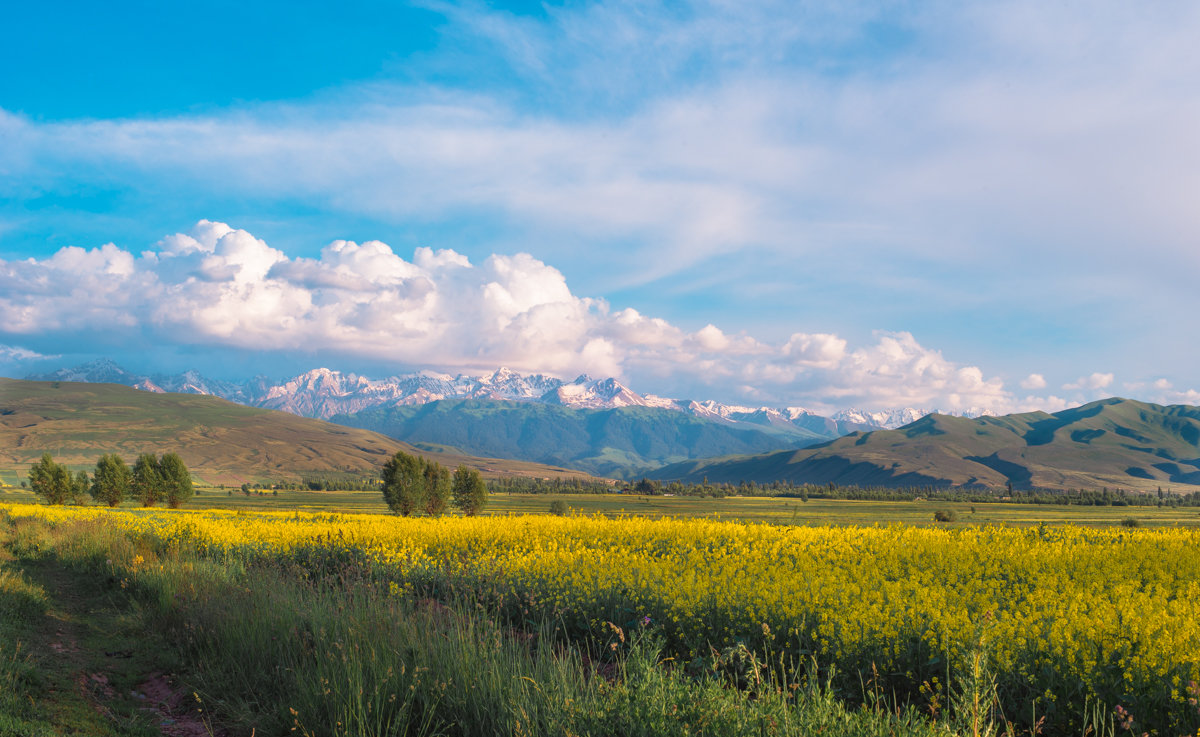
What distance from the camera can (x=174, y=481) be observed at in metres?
87.2

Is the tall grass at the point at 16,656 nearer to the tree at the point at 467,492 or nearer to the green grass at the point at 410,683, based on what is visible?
the green grass at the point at 410,683

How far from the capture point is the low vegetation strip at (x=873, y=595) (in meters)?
6.40

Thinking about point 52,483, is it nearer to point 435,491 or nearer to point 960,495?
point 435,491

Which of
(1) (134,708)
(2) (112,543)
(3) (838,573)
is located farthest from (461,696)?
(2) (112,543)

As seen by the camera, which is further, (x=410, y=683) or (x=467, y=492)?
(x=467, y=492)

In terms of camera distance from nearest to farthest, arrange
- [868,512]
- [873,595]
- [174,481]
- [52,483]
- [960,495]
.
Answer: [873,595], [868,512], [174,481], [52,483], [960,495]

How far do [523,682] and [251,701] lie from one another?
4225 mm

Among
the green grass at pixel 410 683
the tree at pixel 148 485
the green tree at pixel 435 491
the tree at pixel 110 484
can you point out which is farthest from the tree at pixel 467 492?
the green grass at pixel 410 683

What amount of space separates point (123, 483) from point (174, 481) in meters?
9.30

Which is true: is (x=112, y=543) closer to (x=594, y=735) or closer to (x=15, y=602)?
(x=15, y=602)

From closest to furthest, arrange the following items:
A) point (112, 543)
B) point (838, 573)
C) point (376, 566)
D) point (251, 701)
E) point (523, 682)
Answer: point (523, 682) → point (251, 701) → point (838, 573) → point (376, 566) → point (112, 543)

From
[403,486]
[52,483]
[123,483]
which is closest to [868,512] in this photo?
[403,486]

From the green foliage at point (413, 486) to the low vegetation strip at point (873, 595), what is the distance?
209 ft

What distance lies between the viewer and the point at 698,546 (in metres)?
16.9
